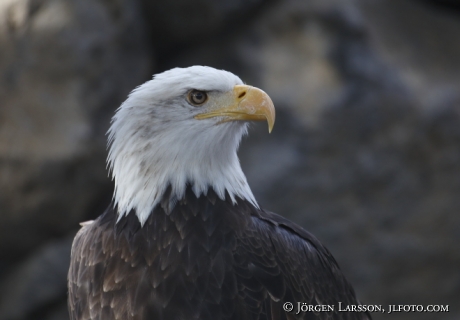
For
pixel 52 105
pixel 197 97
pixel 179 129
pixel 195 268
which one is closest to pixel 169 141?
pixel 179 129

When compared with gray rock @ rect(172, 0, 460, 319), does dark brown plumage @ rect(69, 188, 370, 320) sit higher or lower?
lower

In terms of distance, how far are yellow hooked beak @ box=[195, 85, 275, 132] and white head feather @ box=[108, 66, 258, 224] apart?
0.03 m

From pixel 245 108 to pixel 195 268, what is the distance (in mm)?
678

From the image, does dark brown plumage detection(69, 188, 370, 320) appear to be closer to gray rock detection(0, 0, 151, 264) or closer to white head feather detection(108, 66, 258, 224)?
A: white head feather detection(108, 66, 258, 224)

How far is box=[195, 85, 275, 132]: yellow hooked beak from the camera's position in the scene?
263cm

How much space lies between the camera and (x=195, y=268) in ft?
8.35

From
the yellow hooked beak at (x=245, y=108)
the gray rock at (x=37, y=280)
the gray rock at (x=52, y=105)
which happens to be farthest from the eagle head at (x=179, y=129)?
the gray rock at (x=37, y=280)

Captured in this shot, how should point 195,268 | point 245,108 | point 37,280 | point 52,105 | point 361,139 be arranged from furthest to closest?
point 361,139, point 37,280, point 52,105, point 245,108, point 195,268

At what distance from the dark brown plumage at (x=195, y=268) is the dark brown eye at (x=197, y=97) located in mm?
371

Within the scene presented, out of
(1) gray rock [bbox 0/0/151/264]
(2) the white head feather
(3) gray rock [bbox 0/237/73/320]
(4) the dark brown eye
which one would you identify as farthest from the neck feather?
(3) gray rock [bbox 0/237/73/320]

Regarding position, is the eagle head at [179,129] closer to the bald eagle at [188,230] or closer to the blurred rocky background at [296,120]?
the bald eagle at [188,230]

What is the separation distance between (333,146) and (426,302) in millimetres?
1755

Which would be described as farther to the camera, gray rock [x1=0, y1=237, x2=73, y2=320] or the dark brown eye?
gray rock [x1=0, y1=237, x2=73, y2=320]

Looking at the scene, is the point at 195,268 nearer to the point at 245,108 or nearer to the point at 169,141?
the point at 169,141
